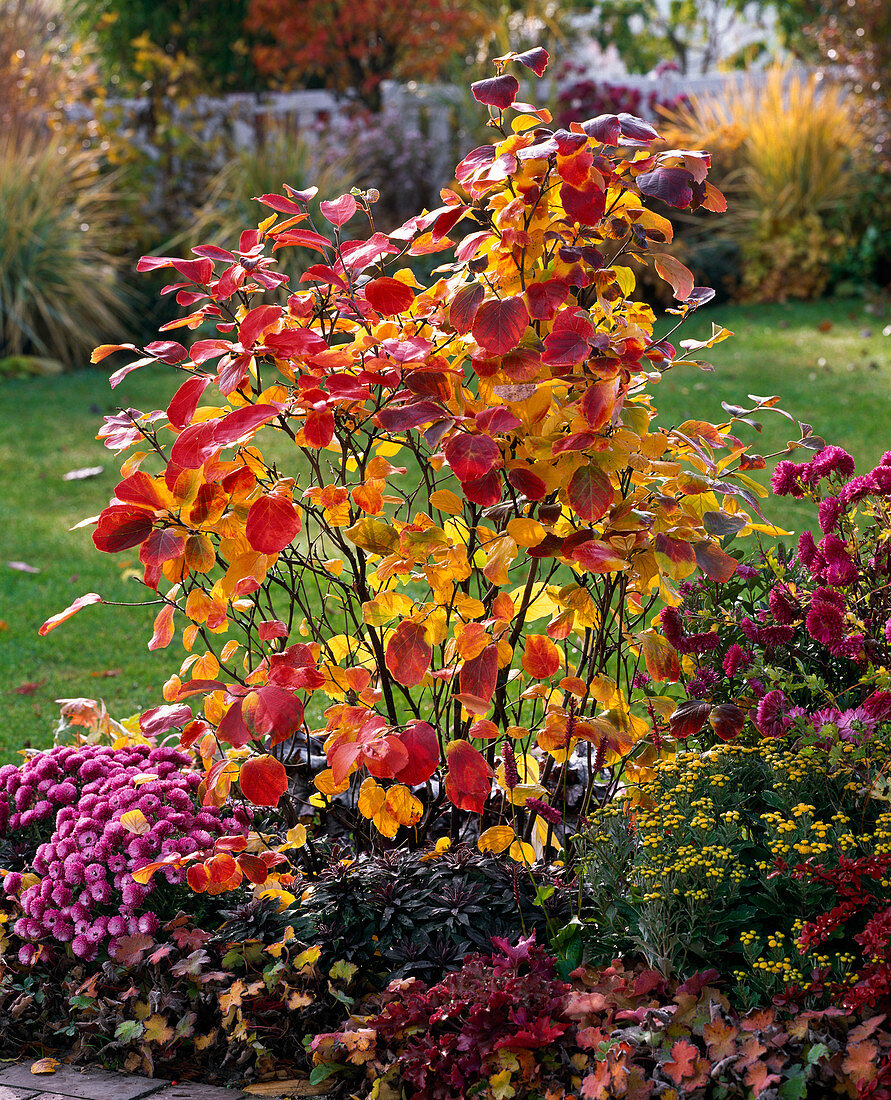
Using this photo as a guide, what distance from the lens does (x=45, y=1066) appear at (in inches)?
82.9

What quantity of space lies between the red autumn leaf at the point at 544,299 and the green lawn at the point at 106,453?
1747mm

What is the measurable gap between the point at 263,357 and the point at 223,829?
110 cm

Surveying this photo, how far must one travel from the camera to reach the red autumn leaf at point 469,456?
1828 mm

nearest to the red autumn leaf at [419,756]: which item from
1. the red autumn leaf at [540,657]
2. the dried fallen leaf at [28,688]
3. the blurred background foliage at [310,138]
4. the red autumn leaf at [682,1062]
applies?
the red autumn leaf at [540,657]

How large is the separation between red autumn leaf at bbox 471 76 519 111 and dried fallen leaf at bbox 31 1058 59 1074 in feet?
6.31

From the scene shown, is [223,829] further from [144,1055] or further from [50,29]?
[50,29]

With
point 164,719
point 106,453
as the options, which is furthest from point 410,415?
point 106,453

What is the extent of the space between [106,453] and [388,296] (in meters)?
5.18

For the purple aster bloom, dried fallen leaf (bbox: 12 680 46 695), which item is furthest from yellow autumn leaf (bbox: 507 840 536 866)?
dried fallen leaf (bbox: 12 680 46 695)

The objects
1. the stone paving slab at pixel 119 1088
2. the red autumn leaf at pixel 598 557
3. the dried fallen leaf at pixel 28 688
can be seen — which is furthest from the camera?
the dried fallen leaf at pixel 28 688

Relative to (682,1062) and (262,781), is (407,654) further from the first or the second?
(682,1062)

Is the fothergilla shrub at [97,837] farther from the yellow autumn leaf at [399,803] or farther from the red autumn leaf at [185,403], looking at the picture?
the red autumn leaf at [185,403]

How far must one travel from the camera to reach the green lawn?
→ 406cm

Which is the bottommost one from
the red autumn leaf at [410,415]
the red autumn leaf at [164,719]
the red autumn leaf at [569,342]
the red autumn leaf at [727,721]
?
the red autumn leaf at [727,721]
